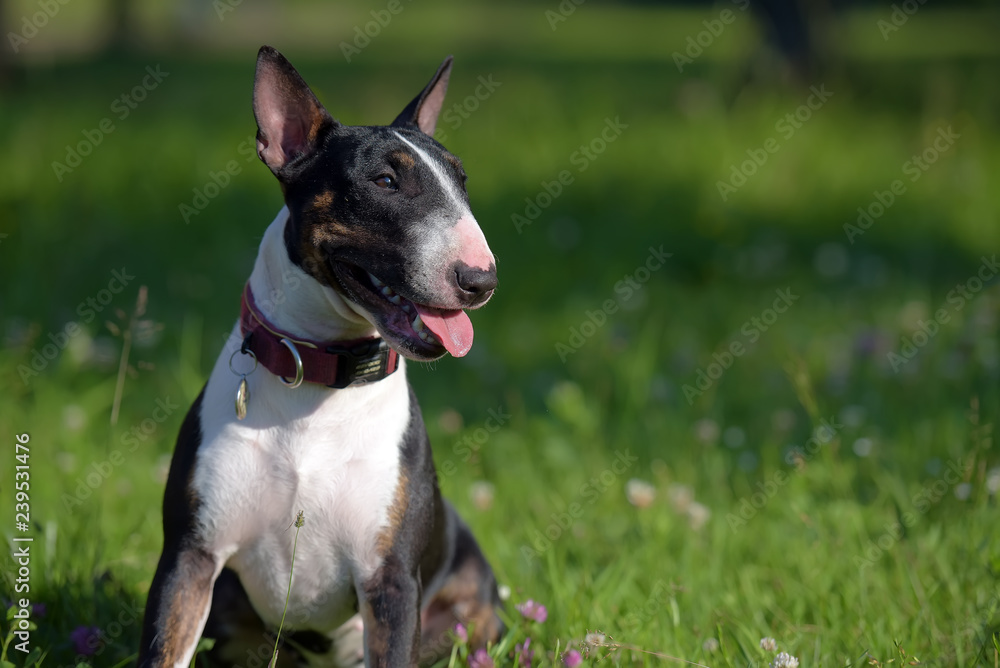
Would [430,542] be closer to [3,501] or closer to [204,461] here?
[204,461]

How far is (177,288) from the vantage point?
18.0 feet

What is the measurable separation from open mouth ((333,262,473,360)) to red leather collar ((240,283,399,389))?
13cm

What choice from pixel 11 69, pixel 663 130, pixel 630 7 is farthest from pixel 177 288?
pixel 630 7

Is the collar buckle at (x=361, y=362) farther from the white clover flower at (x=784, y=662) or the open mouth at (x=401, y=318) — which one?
the white clover flower at (x=784, y=662)

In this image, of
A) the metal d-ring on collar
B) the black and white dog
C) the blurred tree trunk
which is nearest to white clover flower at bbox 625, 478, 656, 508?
the black and white dog

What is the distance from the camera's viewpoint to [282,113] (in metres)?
2.38

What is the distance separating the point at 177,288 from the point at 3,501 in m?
2.32

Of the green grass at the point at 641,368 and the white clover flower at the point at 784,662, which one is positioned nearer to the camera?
the white clover flower at the point at 784,662

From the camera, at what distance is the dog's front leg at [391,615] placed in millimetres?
2229

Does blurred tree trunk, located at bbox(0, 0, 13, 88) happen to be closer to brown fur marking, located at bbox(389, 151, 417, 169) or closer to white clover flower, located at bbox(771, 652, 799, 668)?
brown fur marking, located at bbox(389, 151, 417, 169)

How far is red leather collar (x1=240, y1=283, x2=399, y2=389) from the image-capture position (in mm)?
2256

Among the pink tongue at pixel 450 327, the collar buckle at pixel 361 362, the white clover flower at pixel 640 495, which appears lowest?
the white clover flower at pixel 640 495

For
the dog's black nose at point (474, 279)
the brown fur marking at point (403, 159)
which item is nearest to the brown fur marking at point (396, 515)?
the dog's black nose at point (474, 279)

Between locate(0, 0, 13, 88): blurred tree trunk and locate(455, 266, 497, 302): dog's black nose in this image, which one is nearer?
locate(455, 266, 497, 302): dog's black nose
